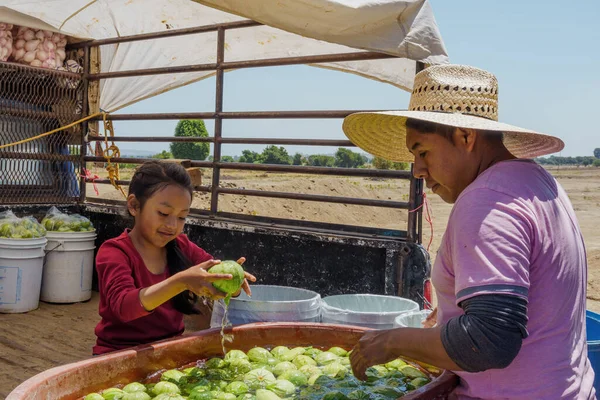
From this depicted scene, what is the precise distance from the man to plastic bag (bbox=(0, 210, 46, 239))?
4.98 m

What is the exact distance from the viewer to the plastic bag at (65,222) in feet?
20.9

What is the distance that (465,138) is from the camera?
1806 mm

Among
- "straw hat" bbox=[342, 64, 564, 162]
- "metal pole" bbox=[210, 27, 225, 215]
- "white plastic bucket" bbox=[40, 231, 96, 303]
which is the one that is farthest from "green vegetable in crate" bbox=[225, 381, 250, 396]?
"white plastic bucket" bbox=[40, 231, 96, 303]

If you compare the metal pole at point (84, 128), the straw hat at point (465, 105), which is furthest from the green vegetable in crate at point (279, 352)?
the metal pole at point (84, 128)

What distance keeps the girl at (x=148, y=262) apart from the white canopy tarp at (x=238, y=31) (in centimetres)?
163

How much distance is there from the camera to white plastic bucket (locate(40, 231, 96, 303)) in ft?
20.8

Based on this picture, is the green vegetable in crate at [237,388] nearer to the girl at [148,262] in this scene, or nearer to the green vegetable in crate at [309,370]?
the green vegetable in crate at [309,370]

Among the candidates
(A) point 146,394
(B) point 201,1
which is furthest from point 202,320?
(A) point 146,394

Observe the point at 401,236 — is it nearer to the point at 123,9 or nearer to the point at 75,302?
the point at 75,302

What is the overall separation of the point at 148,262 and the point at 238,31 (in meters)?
4.57

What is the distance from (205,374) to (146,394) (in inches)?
12.6

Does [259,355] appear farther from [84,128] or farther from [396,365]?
[84,128]

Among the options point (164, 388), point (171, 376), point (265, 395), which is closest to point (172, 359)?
point (171, 376)

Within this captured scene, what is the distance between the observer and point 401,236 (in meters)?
4.47
